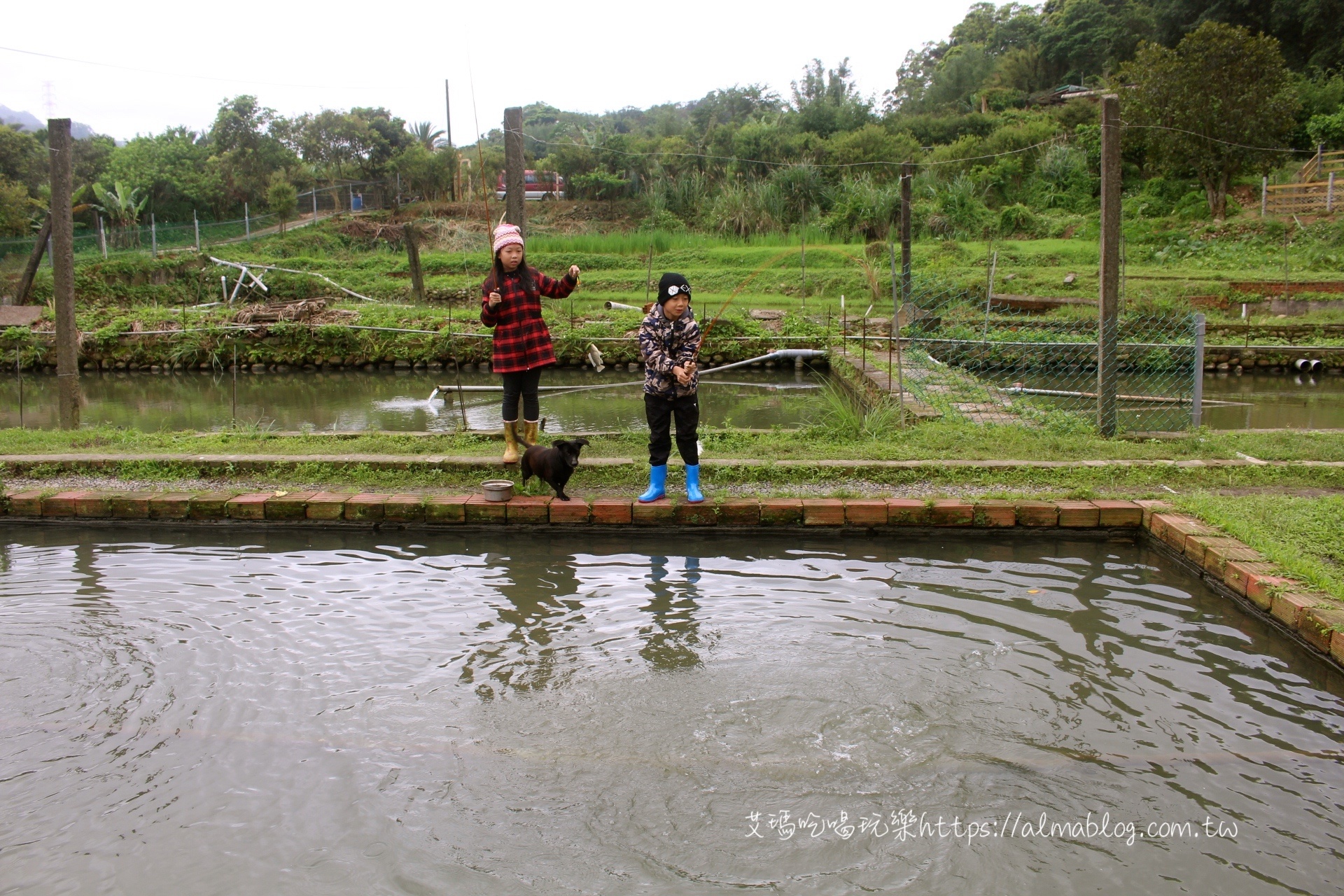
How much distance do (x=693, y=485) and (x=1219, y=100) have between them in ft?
66.8

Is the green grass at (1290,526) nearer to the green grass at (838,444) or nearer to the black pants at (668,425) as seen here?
the green grass at (838,444)

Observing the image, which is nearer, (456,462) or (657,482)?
(657,482)

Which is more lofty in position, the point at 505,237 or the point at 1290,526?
the point at 505,237

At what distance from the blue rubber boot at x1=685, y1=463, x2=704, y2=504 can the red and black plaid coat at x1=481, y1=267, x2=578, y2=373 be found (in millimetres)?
1228

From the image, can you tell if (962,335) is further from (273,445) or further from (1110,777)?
(1110,777)

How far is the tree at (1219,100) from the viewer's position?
20.2m

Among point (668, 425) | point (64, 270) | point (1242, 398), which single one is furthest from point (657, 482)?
point (1242, 398)

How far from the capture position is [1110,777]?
10.1 feet

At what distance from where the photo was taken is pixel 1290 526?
16.2 feet

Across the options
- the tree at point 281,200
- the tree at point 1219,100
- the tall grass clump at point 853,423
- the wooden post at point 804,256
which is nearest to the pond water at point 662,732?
the tall grass clump at point 853,423

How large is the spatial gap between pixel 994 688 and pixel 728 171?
2615cm

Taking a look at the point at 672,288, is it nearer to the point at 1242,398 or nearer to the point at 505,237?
the point at 505,237

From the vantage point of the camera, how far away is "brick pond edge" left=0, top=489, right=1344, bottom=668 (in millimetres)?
5391

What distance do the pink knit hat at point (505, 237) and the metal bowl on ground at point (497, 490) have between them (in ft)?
5.04
